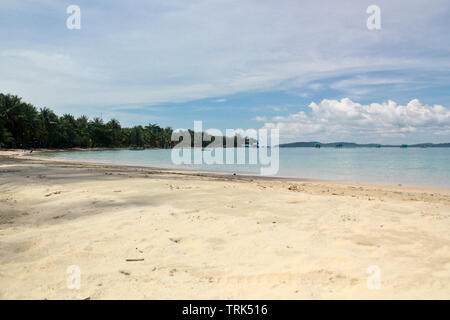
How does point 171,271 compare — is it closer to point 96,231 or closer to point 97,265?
point 97,265

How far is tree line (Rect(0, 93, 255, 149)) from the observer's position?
65062mm

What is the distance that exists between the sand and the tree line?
226 ft

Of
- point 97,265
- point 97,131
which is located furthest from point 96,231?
point 97,131

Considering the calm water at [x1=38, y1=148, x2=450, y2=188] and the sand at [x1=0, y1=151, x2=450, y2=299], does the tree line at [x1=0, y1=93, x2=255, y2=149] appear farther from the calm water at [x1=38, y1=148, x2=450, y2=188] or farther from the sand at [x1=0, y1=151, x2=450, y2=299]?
the sand at [x1=0, y1=151, x2=450, y2=299]

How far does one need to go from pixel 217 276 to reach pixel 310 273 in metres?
1.01

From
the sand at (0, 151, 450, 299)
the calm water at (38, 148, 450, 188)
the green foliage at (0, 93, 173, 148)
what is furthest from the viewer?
the green foliage at (0, 93, 173, 148)

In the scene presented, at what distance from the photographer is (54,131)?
271ft

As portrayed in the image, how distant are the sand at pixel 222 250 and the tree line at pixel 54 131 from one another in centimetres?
6888
